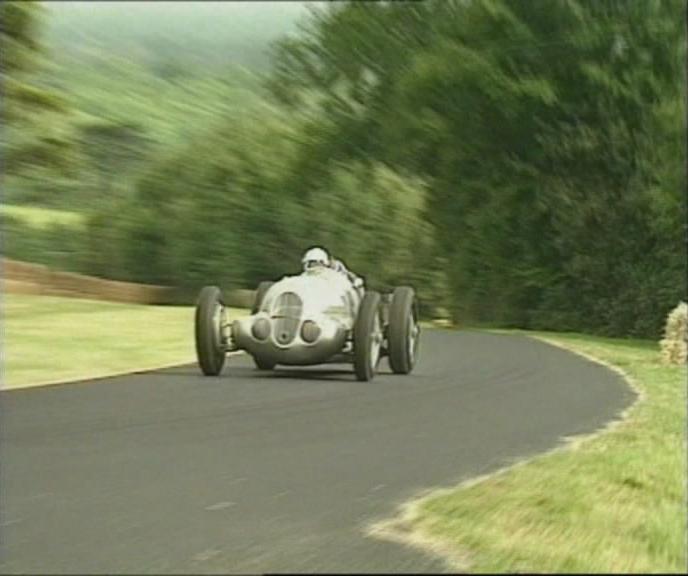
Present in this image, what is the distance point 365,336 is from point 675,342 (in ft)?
12.3

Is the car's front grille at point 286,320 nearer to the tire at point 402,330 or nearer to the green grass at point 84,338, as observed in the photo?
the green grass at point 84,338

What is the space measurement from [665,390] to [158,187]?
146 inches

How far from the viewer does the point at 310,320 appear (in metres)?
10.2

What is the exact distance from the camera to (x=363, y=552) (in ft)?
13.1

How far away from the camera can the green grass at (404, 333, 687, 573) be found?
3535mm

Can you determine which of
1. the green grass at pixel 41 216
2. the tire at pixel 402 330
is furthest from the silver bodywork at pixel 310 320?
the green grass at pixel 41 216

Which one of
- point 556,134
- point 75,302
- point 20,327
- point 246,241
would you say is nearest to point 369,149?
point 246,241

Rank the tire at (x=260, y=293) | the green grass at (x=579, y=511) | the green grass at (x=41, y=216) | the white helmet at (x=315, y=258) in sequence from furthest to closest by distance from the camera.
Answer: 1. the tire at (x=260, y=293)
2. the white helmet at (x=315, y=258)
3. the green grass at (x=41, y=216)
4. the green grass at (x=579, y=511)

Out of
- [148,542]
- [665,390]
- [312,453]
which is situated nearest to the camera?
[148,542]

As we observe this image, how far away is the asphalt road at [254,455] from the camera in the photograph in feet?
13.9

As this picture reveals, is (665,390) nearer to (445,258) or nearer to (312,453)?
(445,258)

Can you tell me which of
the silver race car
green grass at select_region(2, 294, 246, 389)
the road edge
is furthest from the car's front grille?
the road edge

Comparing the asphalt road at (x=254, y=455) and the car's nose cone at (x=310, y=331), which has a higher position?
the car's nose cone at (x=310, y=331)

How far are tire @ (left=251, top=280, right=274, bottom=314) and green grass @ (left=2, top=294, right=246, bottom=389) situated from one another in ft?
0.37
